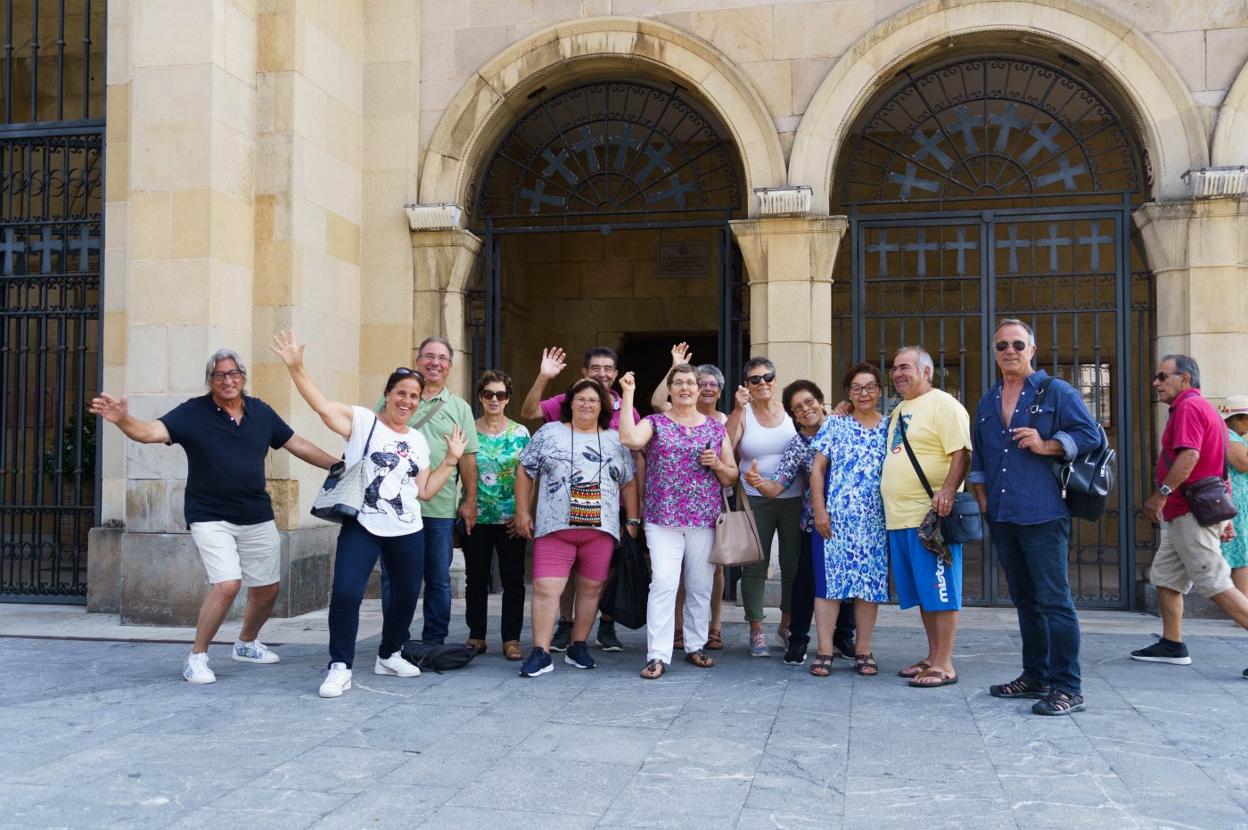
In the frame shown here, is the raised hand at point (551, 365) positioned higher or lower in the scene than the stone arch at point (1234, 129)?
lower

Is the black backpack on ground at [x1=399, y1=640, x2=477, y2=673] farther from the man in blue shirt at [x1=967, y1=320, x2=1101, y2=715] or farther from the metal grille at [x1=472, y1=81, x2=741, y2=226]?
the metal grille at [x1=472, y1=81, x2=741, y2=226]

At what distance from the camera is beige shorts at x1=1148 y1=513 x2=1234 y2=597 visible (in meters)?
6.25

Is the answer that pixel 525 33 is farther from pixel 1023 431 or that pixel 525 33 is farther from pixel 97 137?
pixel 1023 431

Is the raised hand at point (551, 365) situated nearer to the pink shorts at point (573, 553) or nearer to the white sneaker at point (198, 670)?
the pink shorts at point (573, 553)

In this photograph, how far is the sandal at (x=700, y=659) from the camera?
614 cm

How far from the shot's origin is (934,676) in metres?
5.70

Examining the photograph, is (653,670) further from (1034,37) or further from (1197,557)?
(1034,37)

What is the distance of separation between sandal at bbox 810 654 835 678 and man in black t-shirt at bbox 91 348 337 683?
9.04 ft

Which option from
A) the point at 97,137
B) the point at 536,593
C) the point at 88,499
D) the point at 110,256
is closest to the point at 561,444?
the point at 536,593

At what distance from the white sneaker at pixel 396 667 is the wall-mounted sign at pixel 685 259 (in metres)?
8.77

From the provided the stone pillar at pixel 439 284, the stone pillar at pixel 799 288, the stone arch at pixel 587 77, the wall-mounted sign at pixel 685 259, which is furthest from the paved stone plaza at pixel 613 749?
the wall-mounted sign at pixel 685 259

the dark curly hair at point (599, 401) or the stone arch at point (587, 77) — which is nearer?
the dark curly hair at point (599, 401)

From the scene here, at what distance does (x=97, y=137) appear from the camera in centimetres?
883

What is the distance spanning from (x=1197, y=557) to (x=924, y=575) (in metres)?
1.76
